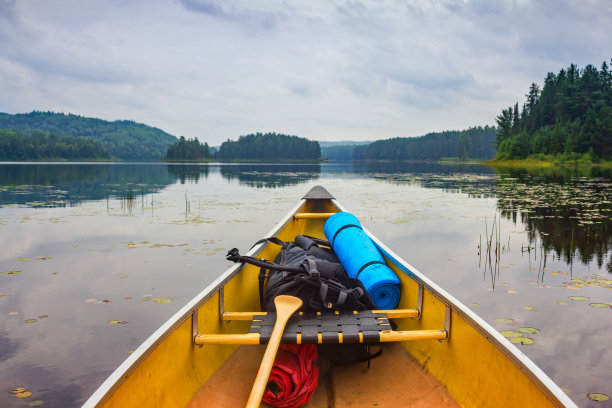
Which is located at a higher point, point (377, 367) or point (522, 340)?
point (377, 367)

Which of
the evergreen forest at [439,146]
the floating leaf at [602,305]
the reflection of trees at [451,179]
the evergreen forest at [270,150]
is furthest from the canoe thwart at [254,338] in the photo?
the evergreen forest at [270,150]

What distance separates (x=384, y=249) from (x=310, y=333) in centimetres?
190

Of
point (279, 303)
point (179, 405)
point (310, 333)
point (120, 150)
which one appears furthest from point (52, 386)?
point (120, 150)

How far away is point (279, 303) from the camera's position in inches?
109

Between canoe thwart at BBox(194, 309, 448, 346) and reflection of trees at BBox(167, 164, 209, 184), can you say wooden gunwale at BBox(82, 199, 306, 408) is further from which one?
reflection of trees at BBox(167, 164, 209, 184)

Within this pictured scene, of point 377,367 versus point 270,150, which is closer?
point 377,367

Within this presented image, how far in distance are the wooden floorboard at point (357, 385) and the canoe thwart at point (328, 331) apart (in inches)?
13.9

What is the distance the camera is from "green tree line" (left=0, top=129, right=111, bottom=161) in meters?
106

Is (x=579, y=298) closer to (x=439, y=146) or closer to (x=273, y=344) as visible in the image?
(x=273, y=344)

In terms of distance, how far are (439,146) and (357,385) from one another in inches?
5919

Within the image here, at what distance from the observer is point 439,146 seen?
143 metres

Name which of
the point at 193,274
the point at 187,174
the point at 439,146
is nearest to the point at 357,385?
the point at 193,274

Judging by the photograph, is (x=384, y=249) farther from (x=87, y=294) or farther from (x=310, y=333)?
(x=87, y=294)

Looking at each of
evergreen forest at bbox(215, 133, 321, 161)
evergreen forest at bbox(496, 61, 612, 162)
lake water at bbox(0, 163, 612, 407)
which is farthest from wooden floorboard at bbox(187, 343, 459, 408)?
evergreen forest at bbox(215, 133, 321, 161)
